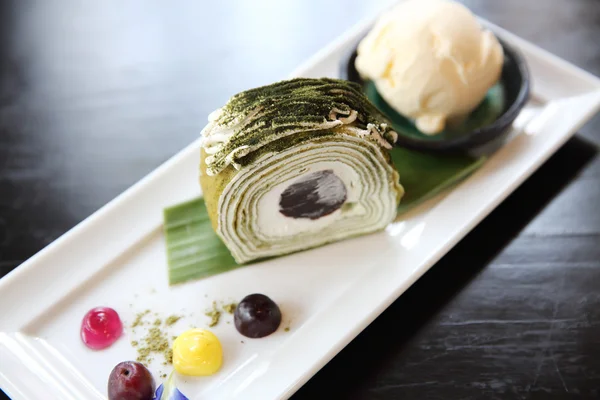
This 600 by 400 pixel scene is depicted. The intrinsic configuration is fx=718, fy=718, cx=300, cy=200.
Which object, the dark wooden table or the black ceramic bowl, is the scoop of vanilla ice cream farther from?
the dark wooden table

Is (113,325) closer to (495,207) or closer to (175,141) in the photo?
(175,141)

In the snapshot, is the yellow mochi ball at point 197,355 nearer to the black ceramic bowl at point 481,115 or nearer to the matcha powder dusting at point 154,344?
the matcha powder dusting at point 154,344

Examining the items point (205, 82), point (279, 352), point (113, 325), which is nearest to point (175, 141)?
point (205, 82)

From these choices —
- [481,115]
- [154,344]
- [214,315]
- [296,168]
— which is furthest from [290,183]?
[481,115]

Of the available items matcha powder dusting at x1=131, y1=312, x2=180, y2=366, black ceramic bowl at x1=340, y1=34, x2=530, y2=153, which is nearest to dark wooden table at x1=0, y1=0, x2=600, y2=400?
black ceramic bowl at x1=340, y1=34, x2=530, y2=153

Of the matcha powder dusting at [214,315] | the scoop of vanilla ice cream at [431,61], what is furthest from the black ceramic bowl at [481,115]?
the matcha powder dusting at [214,315]

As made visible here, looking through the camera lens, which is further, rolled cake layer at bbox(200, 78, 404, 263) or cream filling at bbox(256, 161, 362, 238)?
cream filling at bbox(256, 161, 362, 238)

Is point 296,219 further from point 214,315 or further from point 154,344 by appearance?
point 154,344
